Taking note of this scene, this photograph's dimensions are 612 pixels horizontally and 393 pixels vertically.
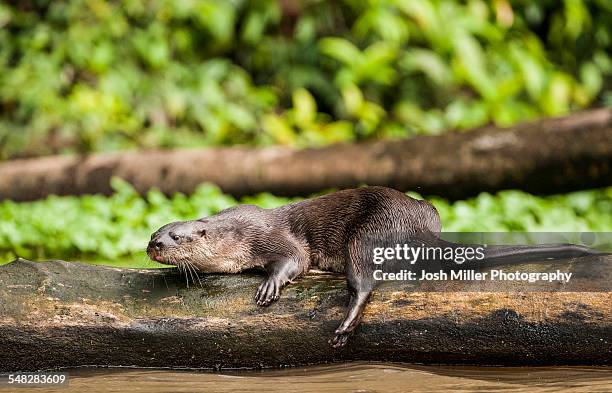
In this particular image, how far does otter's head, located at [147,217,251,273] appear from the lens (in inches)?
133

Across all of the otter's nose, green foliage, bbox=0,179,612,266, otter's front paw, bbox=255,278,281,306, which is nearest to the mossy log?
otter's front paw, bbox=255,278,281,306

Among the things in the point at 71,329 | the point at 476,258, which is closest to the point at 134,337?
the point at 71,329

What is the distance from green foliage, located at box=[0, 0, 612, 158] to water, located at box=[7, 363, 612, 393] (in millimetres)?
5415

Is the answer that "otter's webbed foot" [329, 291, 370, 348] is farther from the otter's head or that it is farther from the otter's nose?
the otter's nose

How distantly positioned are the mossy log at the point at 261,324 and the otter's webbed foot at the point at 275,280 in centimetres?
3

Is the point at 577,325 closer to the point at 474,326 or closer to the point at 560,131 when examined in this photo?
the point at 474,326

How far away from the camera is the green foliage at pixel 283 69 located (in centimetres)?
886

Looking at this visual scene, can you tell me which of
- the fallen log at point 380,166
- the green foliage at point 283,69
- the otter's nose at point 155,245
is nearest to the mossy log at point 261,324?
the otter's nose at point 155,245

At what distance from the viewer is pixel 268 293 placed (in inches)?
130

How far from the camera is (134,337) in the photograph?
11.0 ft

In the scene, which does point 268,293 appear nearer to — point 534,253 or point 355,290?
point 355,290

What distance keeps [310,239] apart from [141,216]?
3.07 meters

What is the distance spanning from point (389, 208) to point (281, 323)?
1.97ft

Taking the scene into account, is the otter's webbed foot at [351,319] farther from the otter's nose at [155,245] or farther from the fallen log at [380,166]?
the fallen log at [380,166]
